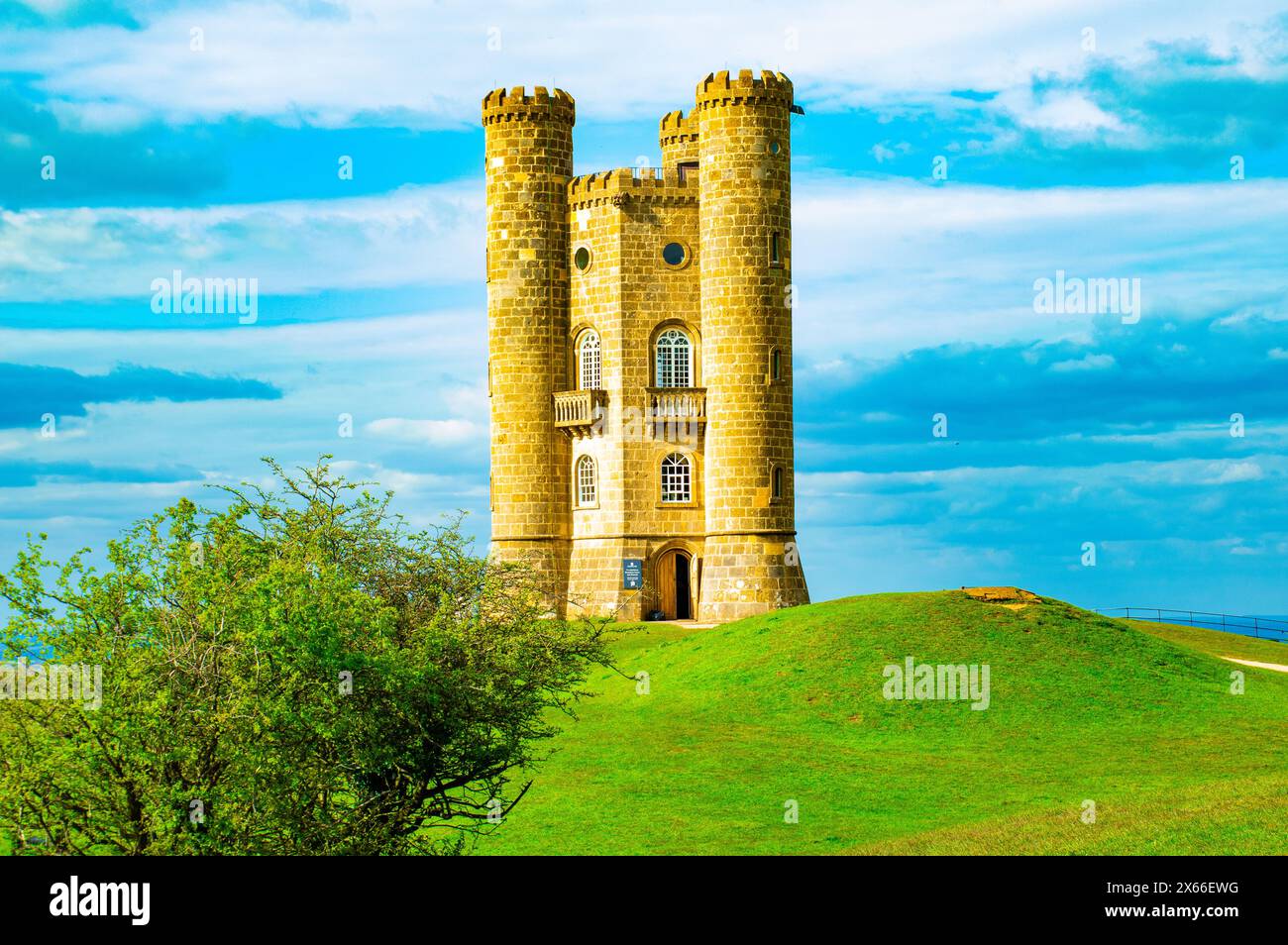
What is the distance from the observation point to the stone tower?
62188 mm

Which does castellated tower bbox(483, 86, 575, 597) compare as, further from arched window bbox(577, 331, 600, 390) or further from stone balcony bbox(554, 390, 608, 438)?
arched window bbox(577, 331, 600, 390)

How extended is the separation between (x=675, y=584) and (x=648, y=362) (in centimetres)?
964

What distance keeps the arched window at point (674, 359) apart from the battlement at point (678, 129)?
11.8m

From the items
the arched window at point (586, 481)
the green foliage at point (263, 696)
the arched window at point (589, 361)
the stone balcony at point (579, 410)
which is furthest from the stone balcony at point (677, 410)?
the green foliage at point (263, 696)

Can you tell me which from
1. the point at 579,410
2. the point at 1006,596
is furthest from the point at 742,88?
the point at 1006,596

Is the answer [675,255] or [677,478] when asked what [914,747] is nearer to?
[677,478]

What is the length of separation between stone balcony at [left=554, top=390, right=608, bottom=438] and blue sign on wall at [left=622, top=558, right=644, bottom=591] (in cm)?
605

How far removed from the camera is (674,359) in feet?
213

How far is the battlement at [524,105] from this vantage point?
6694cm

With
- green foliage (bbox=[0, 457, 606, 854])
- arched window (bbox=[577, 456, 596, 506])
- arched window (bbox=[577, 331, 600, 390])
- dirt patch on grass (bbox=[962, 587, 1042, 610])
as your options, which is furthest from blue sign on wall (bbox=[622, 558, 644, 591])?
green foliage (bbox=[0, 457, 606, 854])

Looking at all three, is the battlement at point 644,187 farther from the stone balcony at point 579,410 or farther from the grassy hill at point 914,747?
the grassy hill at point 914,747

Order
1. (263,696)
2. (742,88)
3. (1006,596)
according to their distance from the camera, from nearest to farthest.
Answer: (263,696), (1006,596), (742,88)
